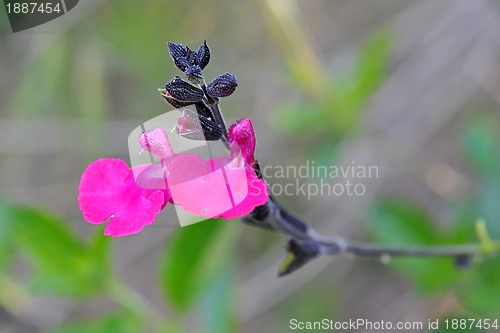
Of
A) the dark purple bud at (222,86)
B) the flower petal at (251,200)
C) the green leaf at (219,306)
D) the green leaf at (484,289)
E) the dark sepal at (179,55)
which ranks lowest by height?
the green leaf at (484,289)

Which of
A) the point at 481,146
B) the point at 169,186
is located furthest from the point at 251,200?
the point at 481,146

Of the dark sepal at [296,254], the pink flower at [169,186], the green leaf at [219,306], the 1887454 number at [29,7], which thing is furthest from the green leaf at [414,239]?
the 1887454 number at [29,7]

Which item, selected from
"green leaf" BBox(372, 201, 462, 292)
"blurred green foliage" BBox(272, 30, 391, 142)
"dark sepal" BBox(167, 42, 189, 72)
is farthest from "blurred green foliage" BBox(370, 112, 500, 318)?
"dark sepal" BBox(167, 42, 189, 72)

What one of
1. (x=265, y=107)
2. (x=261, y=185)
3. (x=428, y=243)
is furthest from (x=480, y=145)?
(x=261, y=185)

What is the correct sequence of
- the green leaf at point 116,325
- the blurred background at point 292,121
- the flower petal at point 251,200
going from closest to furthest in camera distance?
the flower petal at point 251,200, the green leaf at point 116,325, the blurred background at point 292,121

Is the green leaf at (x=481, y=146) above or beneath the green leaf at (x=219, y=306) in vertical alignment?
beneath

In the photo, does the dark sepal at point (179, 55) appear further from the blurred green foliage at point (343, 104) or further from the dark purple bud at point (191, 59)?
the blurred green foliage at point (343, 104)
